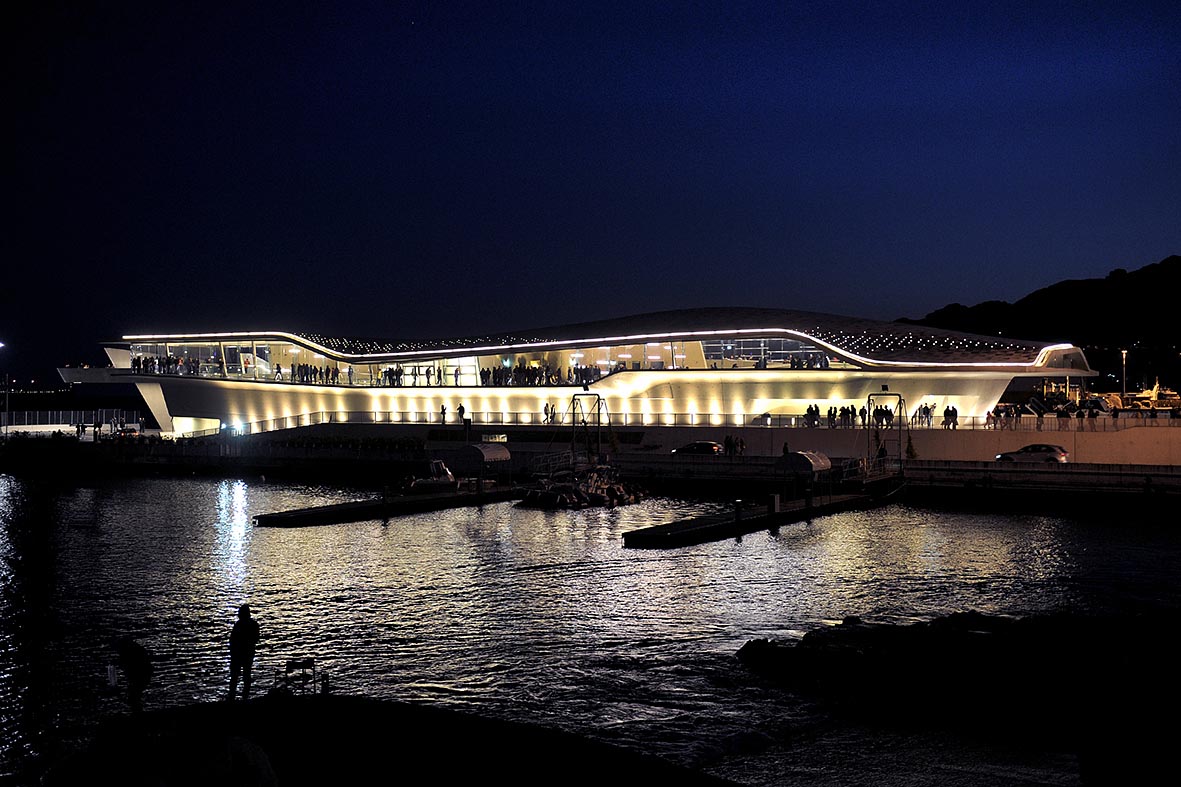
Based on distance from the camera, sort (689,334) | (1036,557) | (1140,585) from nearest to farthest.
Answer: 1. (1140,585)
2. (1036,557)
3. (689,334)

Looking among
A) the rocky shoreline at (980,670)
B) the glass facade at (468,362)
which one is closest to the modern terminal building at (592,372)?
the glass facade at (468,362)

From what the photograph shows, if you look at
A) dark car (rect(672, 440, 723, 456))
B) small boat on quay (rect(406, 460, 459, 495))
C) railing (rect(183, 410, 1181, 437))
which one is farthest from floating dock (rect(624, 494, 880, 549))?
small boat on quay (rect(406, 460, 459, 495))

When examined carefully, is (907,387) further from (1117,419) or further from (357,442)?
(357,442)

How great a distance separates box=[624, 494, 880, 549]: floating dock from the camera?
30.7 m

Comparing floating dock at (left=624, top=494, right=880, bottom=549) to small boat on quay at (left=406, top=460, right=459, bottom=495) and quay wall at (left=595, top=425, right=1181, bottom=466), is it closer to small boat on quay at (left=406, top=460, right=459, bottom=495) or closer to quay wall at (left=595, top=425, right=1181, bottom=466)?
quay wall at (left=595, top=425, right=1181, bottom=466)

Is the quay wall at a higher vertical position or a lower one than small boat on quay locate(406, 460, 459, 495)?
higher

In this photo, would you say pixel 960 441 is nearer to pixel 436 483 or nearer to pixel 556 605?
pixel 436 483

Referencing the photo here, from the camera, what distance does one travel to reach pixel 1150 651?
13.0m

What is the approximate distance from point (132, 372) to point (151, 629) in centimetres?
5005

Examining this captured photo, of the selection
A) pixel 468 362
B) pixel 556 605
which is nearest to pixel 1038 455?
pixel 556 605

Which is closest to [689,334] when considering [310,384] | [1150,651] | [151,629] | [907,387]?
[907,387]

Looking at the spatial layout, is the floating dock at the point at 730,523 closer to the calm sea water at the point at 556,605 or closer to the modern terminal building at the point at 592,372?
the calm sea water at the point at 556,605

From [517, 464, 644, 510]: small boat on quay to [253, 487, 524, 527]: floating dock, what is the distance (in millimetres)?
1431

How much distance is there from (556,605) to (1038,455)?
25677mm
